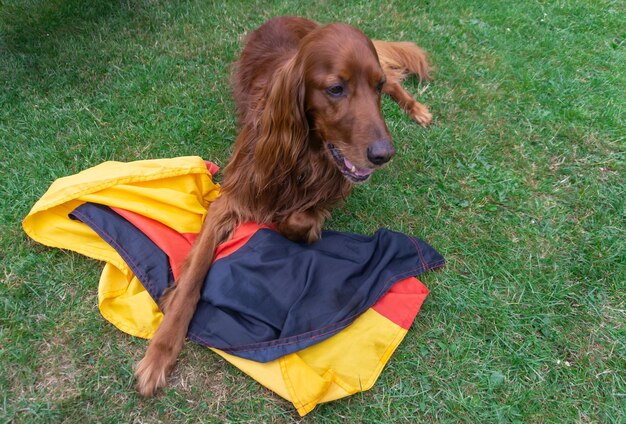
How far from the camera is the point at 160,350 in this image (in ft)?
6.97

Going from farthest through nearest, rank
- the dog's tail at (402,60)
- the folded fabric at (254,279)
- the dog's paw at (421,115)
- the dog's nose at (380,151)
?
the dog's tail at (402,60)
the dog's paw at (421,115)
the folded fabric at (254,279)
the dog's nose at (380,151)

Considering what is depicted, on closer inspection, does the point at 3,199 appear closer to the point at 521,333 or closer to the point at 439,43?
the point at 521,333

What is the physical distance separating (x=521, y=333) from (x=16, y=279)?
2844 millimetres

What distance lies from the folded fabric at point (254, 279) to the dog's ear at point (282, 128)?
1.31 feet

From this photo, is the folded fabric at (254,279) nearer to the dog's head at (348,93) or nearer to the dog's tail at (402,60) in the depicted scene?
the dog's head at (348,93)

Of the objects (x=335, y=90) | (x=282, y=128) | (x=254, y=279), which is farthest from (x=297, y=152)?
(x=254, y=279)

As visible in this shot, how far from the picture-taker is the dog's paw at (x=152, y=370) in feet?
6.73

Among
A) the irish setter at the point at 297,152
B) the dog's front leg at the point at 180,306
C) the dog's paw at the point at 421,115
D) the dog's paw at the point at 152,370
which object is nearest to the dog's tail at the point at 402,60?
the dog's paw at the point at 421,115

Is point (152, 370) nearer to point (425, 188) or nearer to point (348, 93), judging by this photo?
point (348, 93)

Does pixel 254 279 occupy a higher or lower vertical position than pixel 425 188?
higher

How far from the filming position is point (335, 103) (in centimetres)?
213

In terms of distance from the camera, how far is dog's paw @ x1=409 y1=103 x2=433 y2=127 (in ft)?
11.7

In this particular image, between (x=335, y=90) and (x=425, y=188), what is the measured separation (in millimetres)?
1317

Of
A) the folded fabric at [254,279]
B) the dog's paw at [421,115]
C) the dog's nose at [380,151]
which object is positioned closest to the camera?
the dog's nose at [380,151]
